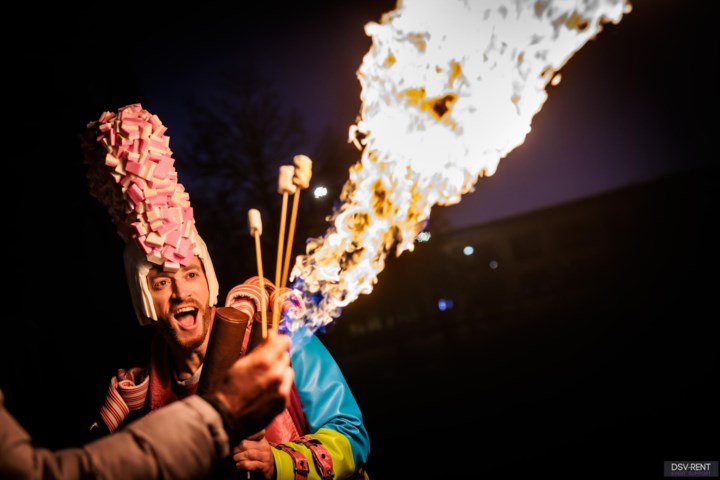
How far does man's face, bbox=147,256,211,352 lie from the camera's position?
2582mm

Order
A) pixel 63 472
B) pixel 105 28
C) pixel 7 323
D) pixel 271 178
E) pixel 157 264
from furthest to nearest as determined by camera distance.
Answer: pixel 271 178
pixel 105 28
pixel 7 323
pixel 157 264
pixel 63 472

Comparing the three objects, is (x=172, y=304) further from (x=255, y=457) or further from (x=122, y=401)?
(x=255, y=457)

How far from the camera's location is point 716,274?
22156 millimetres

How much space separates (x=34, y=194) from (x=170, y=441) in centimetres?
379

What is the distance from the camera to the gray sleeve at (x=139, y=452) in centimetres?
142

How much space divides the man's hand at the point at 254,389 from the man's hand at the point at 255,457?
50 cm

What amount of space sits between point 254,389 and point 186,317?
1194 mm

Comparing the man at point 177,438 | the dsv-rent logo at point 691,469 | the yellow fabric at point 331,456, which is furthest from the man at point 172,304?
the dsv-rent logo at point 691,469

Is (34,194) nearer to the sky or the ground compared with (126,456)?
nearer to the sky

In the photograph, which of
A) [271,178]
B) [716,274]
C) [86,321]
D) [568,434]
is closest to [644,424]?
[568,434]

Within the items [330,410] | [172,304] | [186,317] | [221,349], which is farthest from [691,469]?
[172,304]

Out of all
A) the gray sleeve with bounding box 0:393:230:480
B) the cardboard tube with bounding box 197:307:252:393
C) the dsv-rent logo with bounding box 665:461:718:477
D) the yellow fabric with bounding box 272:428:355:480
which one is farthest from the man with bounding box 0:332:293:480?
the dsv-rent logo with bounding box 665:461:718:477

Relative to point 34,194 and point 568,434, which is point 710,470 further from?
point 34,194

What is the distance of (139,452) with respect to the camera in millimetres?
1479
